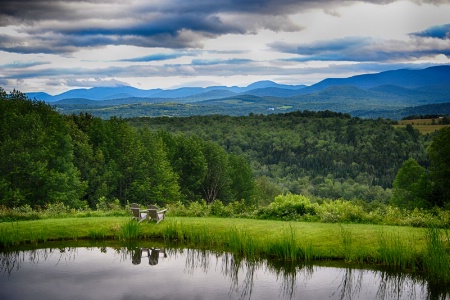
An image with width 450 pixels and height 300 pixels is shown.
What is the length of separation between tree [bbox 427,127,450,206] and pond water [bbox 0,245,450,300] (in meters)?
28.8

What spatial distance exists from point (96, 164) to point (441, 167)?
30869 mm

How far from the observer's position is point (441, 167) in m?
40.3

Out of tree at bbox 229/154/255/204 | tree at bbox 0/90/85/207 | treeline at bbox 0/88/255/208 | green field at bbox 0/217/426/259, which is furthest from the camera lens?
tree at bbox 229/154/255/204

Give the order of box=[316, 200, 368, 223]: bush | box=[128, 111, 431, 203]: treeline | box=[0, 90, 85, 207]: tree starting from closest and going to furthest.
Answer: box=[316, 200, 368, 223]: bush < box=[0, 90, 85, 207]: tree < box=[128, 111, 431, 203]: treeline

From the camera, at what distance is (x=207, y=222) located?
2025 cm

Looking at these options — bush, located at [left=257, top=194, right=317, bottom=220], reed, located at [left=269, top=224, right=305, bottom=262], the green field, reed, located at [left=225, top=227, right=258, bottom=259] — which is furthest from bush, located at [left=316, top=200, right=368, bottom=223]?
reed, located at [left=225, top=227, right=258, bottom=259]

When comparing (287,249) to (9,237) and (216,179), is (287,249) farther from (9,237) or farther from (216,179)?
(216,179)

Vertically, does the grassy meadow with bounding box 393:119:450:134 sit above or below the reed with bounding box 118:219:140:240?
above

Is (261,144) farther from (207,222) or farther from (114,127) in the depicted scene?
(207,222)

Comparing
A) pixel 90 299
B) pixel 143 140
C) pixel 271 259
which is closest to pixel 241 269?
pixel 271 259

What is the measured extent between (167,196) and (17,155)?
17635mm

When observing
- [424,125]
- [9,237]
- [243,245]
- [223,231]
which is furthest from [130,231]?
[424,125]

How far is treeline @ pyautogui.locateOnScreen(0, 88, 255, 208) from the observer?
113 feet

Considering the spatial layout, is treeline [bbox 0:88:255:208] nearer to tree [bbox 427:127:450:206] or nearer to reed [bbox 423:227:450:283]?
tree [bbox 427:127:450:206]
